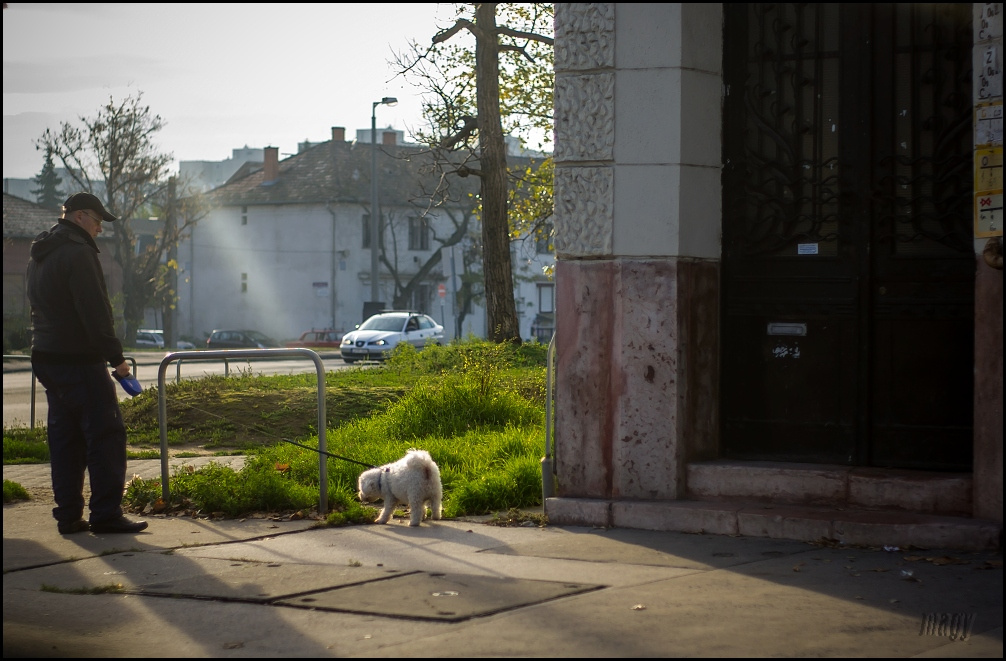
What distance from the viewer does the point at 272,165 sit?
70.9 meters

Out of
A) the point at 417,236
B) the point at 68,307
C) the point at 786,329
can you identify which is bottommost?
the point at 786,329

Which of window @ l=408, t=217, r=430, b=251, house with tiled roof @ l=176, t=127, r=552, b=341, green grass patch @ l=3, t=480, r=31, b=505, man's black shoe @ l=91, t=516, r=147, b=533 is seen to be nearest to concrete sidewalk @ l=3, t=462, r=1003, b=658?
man's black shoe @ l=91, t=516, r=147, b=533

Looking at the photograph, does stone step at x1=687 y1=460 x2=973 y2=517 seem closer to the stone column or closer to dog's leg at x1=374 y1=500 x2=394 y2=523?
the stone column

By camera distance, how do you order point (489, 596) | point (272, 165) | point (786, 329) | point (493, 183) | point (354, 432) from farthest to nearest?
point (272, 165), point (493, 183), point (354, 432), point (786, 329), point (489, 596)

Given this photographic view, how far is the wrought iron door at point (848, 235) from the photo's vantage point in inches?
281

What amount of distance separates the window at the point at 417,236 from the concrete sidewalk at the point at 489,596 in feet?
204

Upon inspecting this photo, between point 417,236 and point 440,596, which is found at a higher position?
point 417,236

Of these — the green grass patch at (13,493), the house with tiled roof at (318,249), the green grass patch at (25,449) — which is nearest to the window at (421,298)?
the house with tiled roof at (318,249)

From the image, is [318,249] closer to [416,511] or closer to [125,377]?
[125,377]

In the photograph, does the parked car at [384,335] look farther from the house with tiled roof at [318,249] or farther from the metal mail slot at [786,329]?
the metal mail slot at [786,329]

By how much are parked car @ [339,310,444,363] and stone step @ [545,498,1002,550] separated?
27775 mm

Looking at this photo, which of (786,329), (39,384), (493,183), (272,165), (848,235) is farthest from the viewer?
(272,165)

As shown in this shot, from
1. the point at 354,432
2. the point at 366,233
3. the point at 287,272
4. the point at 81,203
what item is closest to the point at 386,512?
the point at 81,203

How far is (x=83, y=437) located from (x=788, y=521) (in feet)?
14.3
